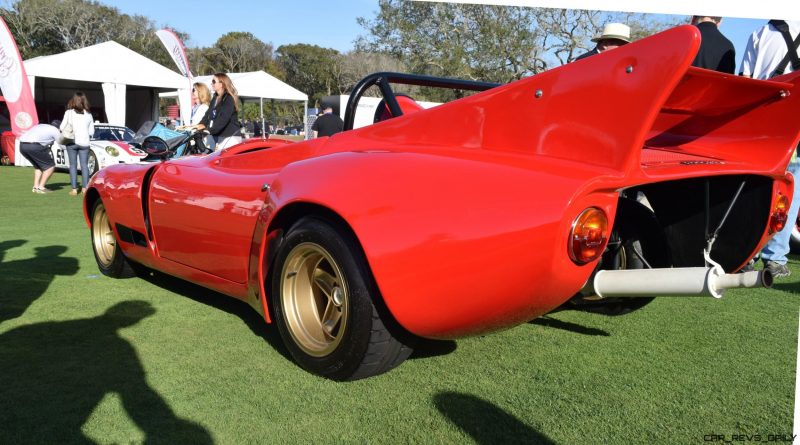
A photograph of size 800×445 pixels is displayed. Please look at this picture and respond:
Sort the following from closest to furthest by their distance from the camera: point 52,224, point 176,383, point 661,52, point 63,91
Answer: point 661,52
point 176,383
point 52,224
point 63,91

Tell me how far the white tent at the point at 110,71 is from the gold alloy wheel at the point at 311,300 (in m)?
20.7

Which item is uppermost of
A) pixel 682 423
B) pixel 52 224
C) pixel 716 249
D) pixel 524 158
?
pixel 524 158

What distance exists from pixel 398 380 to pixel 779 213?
1.72 m

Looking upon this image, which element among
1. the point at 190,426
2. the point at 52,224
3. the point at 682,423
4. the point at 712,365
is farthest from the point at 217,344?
the point at 52,224

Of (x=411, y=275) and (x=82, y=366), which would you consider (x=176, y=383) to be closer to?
(x=82, y=366)

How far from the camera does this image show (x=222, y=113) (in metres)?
6.48

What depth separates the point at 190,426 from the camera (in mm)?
2086

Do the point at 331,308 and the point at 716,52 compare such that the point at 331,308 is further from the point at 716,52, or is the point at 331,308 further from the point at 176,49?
the point at 176,49

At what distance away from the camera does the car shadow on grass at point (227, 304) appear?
3.03 meters

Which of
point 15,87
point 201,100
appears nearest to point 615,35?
point 201,100

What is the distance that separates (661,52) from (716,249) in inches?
51.9

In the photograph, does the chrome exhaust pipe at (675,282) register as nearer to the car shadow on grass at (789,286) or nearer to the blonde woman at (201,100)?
the car shadow on grass at (789,286)

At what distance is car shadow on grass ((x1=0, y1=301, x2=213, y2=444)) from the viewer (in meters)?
2.04

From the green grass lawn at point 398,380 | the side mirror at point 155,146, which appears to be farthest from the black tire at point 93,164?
the green grass lawn at point 398,380
